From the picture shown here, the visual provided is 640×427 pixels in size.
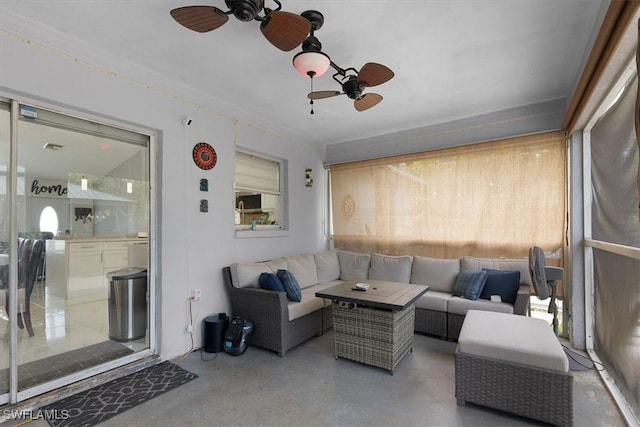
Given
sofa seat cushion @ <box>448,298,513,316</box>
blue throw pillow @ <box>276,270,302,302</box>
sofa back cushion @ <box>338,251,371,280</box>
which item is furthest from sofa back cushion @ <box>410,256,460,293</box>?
blue throw pillow @ <box>276,270,302,302</box>

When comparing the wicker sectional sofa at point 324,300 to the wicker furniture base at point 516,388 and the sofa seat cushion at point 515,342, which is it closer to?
the sofa seat cushion at point 515,342

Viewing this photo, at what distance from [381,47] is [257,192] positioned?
252cm

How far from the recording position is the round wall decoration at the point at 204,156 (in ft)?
10.9

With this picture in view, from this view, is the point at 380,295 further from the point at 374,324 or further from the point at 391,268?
the point at 391,268

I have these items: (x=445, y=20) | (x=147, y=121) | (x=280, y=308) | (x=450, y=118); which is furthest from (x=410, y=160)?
(x=147, y=121)

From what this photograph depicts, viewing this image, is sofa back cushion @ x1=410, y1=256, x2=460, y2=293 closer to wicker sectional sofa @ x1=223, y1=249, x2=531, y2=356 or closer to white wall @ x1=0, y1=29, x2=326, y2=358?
wicker sectional sofa @ x1=223, y1=249, x2=531, y2=356

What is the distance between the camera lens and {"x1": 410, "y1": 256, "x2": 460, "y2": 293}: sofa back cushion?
12.9ft

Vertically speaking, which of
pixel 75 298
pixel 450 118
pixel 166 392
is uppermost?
pixel 450 118

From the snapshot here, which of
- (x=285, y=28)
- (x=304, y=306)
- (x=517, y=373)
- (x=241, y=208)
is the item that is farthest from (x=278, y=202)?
(x=517, y=373)

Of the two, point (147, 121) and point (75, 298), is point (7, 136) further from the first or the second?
point (75, 298)

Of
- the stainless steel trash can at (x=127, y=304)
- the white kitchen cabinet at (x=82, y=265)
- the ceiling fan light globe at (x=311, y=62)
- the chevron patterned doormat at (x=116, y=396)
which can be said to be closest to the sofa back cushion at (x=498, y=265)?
the ceiling fan light globe at (x=311, y=62)

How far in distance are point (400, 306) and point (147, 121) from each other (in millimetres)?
2837

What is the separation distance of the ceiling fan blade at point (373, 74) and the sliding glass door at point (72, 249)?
84.4 inches

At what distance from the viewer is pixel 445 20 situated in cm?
218
